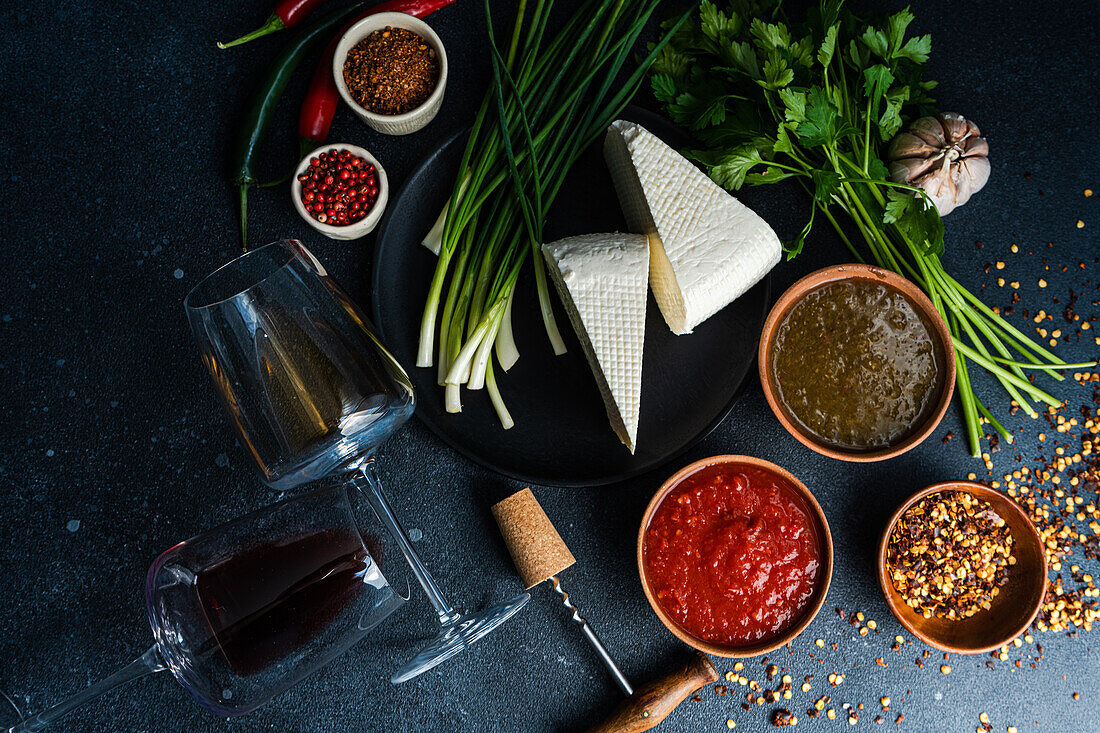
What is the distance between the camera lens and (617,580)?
197 cm

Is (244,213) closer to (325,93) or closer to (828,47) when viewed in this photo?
(325,93)

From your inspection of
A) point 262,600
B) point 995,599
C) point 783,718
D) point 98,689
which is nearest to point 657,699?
point 783,718

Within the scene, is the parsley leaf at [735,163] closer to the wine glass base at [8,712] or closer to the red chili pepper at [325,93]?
the red chili pepper at [325,93]

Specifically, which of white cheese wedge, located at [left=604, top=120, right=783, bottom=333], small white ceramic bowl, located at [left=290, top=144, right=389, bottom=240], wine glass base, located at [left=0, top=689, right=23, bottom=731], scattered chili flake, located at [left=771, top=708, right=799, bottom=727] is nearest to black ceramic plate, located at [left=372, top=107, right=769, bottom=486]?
small white ceramic bowl, located at [left=290, top=144, right=389, bottom=240]

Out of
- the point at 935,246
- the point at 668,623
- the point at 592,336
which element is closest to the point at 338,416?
the point at 592,336

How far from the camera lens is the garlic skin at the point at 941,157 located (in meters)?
1.86

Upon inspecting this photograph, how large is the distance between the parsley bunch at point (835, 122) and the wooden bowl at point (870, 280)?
11 cm

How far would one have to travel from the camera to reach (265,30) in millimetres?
1905

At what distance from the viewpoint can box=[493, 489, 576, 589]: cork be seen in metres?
1.82

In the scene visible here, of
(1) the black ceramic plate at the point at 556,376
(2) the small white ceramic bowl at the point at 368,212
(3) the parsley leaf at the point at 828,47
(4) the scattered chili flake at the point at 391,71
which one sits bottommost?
(1) the black ceramic plate at the point at 556,376

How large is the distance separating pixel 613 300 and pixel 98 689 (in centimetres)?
154

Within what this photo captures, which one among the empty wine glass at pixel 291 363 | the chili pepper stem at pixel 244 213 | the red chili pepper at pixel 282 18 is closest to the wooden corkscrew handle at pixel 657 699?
the empty wine glass at pixel 291 363

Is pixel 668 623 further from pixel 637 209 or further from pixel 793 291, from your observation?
pixel 637 209

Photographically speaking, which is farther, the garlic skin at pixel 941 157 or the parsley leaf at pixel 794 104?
the garlic skin at pixel 941 157
